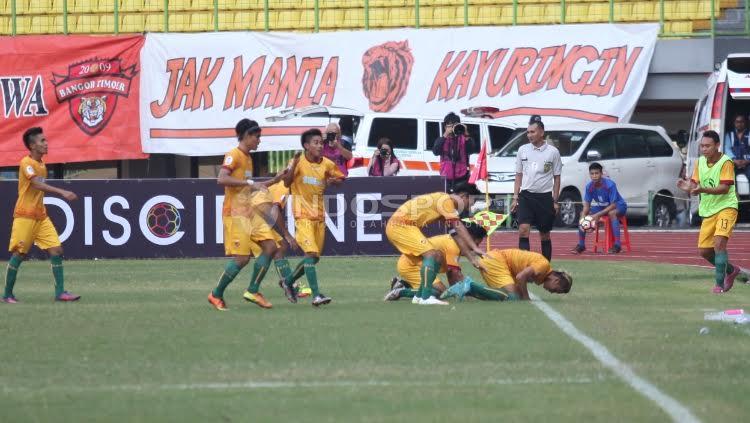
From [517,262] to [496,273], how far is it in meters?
0.22

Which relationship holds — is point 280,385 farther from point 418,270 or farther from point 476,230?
point 418,270

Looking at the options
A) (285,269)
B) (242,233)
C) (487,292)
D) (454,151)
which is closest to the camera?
(242,233)

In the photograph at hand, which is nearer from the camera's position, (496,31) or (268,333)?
(268,333)

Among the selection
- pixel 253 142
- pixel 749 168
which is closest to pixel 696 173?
pixel 253 142

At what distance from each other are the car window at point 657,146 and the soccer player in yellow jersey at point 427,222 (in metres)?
15.0

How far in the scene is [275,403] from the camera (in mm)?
7586

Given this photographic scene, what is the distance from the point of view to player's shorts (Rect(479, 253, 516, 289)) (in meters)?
13.4

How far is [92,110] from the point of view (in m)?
30.5

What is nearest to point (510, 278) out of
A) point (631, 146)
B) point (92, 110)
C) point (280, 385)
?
point (280, 385)

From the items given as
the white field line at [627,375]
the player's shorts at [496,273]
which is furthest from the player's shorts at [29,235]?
the white field line at [627,375]

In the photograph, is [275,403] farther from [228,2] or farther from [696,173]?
[228,2]

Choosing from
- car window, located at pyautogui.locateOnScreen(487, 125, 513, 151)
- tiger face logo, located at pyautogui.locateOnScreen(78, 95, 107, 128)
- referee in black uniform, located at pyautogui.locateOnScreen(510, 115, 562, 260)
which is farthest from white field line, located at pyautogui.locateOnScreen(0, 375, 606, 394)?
tiger face logo, located at pyautogui.locateOnScreen(78, 95, 107, 128)

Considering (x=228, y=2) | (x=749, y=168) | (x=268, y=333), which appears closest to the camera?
(x=268, y=333)

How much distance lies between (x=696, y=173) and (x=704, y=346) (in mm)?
5294
